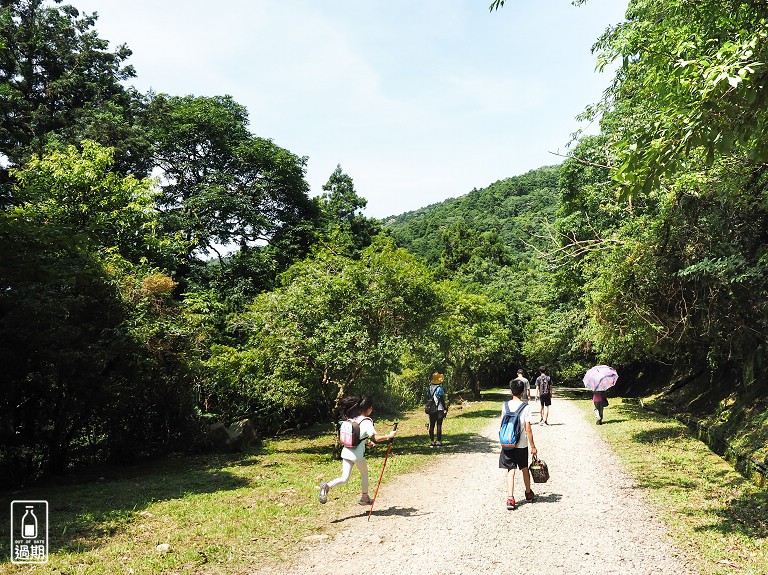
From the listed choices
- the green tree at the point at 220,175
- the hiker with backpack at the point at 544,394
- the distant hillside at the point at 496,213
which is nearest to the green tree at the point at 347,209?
the green tree at the point at 220,175

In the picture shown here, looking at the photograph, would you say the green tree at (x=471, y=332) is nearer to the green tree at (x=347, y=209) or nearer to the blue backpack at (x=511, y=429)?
the green tree at (x=347, y=209)

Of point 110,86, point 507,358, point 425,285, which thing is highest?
point 110,86

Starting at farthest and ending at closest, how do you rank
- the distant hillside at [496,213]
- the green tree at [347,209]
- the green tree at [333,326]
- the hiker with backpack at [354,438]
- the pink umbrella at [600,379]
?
the distant hillside at [496,213], the green tree at [347,209], the pink umbrella at [600,379], the green tree at [333,326], the hiker with backpack at [354,438]

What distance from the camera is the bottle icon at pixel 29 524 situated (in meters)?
6.82

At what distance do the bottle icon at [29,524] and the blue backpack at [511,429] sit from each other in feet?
22.0

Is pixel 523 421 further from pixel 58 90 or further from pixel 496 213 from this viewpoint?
pixel 496 213

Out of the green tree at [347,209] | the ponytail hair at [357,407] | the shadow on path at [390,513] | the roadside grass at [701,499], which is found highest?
the green tree at [347,209]

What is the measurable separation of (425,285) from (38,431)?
10228 mm

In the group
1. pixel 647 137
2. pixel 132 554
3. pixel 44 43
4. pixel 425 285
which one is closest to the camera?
pixel 647 137

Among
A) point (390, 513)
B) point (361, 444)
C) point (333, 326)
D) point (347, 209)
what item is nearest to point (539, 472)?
point (390, 513)

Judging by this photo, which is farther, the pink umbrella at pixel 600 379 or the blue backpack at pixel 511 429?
the pink umbrella at pixel 600 379

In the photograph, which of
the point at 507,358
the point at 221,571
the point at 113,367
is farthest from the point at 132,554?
the point at 507,358

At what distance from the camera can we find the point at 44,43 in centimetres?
2198

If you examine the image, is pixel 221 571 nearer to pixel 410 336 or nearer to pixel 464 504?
pixel 464 504
